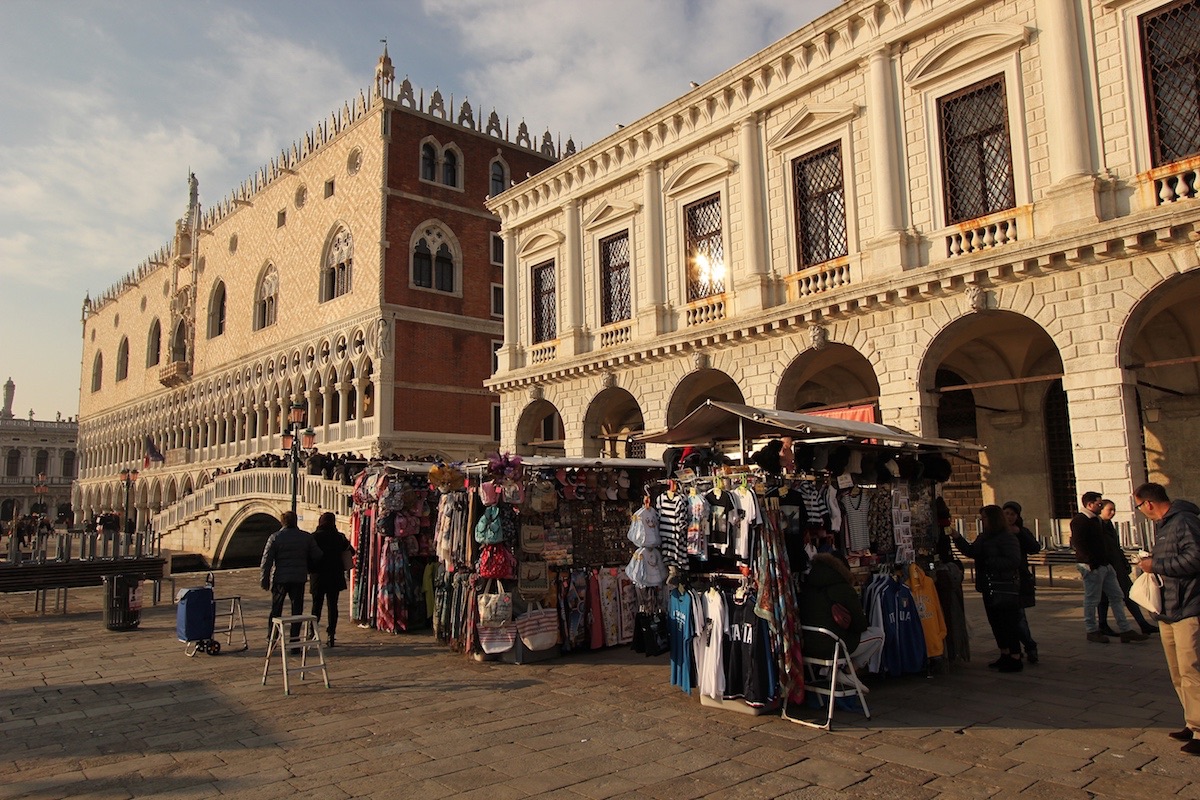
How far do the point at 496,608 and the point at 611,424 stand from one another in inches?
652

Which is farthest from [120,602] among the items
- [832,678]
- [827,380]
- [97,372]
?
[97,372]

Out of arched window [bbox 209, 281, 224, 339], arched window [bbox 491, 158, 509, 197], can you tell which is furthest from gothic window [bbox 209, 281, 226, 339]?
arched window [bbox 491, 158, 509, 197]

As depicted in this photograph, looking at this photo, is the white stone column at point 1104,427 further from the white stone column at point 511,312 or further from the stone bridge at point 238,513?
the stone bridge at point 238,513

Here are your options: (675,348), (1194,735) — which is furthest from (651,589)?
(675,348)

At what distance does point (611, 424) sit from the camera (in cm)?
2581

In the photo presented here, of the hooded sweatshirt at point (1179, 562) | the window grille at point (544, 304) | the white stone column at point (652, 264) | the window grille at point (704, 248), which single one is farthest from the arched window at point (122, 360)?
the hooded sweatshirt at point (1179, 562)

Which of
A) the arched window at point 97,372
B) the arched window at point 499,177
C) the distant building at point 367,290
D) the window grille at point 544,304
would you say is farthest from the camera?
the arched window at point 97,372

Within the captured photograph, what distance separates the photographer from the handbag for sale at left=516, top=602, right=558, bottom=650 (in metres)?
9.52

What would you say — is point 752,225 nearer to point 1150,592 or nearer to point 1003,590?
point 1003,590

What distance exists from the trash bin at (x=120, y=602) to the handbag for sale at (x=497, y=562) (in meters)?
6.97

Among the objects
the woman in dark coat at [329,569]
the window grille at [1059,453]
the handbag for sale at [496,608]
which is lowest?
the handbag for sale at [496,608]

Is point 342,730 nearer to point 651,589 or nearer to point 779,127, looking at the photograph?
point 651,589

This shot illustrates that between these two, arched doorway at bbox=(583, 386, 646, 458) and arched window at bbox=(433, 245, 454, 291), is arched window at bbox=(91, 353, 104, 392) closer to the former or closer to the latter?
arched window at bbox=(433, 245, 454, 291)

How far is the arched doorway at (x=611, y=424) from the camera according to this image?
23.7 meters
